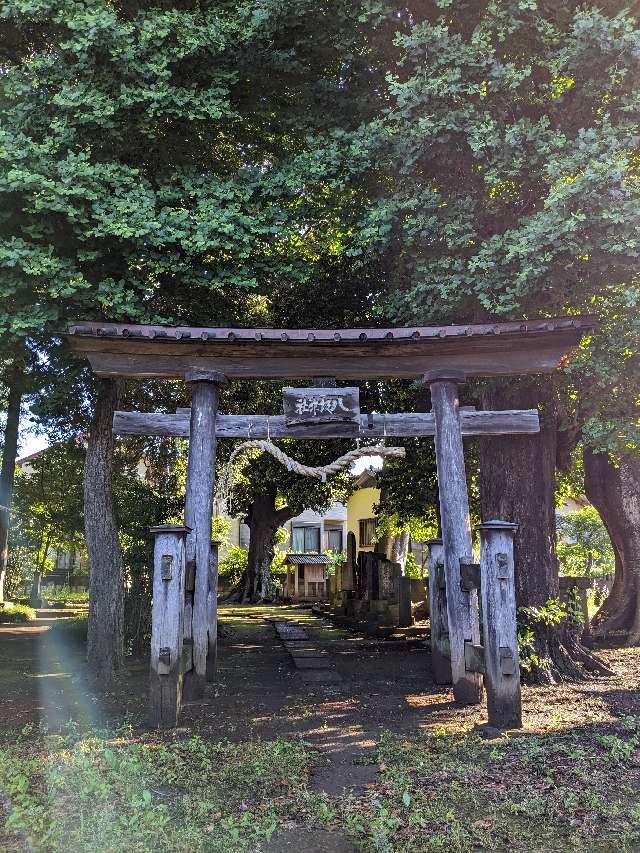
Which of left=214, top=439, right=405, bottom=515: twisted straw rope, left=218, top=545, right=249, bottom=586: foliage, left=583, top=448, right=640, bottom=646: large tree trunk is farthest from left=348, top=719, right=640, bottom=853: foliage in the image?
left=218, top=545, right=249, bottom=586: foliage

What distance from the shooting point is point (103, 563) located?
36.1 ft

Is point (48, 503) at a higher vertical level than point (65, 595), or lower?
higher

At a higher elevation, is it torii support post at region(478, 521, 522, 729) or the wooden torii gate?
the wooden torii gate

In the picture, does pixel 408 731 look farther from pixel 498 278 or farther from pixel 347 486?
pixel 347 486

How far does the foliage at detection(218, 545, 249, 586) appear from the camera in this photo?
116 ft

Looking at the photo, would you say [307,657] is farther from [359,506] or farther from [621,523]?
[359,506]

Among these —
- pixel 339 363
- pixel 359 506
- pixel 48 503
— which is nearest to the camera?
pixel 339 363

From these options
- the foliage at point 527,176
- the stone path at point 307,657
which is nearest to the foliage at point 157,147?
the foliage at point 527,176

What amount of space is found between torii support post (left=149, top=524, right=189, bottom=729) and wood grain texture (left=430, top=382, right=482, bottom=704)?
3.23 metres

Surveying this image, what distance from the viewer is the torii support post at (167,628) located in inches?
280

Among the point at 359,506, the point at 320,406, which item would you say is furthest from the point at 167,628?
Answer: the point at 359,506

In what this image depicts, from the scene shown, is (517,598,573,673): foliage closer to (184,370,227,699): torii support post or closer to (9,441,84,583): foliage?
(184,370,227,699): torii support post

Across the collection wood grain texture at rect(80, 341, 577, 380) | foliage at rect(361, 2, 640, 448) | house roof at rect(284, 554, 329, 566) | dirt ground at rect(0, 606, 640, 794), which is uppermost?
foliage at rect(361, 2, 640, 448)

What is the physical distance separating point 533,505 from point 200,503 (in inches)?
190
